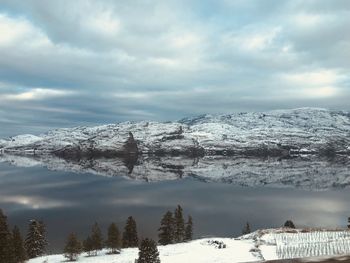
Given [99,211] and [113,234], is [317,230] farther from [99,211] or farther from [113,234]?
[99,211]

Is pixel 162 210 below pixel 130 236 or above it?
below

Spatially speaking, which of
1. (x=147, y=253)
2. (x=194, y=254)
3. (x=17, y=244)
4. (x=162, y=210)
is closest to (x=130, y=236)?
(x=194, y=254)

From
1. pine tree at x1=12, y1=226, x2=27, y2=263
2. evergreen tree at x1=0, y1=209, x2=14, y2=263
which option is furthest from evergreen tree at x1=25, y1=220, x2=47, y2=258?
evergreen tree at x1=0, y1=209, x2=14, y2=263

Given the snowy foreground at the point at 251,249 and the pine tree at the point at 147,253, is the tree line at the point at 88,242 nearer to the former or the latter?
the pine tree at the point at 147,253

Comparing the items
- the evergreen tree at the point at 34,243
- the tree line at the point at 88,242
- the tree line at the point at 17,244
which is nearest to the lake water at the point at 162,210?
the evergreen tree at the point at 34,243

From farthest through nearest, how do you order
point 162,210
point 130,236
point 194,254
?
point 162,210
point 130,236
point 194,254

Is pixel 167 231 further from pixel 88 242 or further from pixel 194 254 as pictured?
pixel 194 254
